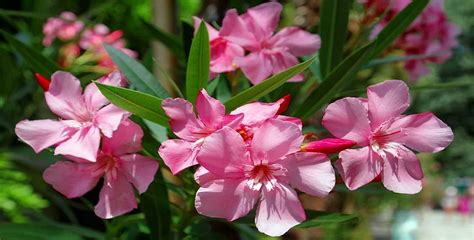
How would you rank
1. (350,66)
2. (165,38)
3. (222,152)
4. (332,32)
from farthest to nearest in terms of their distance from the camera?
1. (165,38)
2. (332,32)
3. (350,66)
4. (222,152)

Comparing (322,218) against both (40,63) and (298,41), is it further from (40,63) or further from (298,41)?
(40,63)

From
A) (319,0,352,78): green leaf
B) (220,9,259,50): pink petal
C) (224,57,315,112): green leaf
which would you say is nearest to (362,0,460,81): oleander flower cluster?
(319,0,352,78): green leaf

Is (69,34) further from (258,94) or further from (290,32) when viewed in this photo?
(258,94)

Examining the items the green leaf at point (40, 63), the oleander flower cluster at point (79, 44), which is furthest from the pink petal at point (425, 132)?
the oleander flower cluster at point (79, 44)

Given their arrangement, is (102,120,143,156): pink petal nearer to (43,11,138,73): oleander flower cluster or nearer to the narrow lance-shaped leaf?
the narrow lance-shaped leaf

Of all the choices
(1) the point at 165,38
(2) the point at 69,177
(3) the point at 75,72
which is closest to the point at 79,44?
(3) the point at 75,72

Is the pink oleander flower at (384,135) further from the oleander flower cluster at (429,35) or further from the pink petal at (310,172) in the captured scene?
the oleander flower cluster at (429,35)
